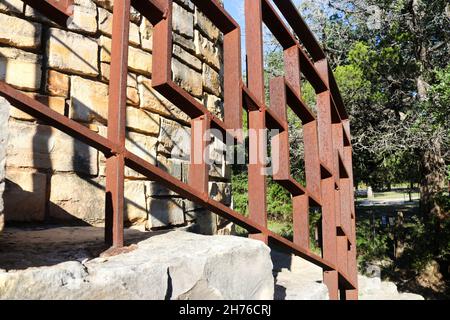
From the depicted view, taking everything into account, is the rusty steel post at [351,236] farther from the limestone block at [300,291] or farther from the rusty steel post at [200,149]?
the rusty steel post at [200,149]

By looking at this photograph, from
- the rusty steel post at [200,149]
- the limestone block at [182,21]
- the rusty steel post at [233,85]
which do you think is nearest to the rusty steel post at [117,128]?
the rusty steel post at [200,149]

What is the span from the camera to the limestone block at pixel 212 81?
9.05ft

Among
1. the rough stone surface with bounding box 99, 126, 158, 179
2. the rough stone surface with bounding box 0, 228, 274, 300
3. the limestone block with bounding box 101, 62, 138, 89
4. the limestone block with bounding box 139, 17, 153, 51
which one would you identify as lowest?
the rough stone surface with bounding box 0, 228, 274, 300

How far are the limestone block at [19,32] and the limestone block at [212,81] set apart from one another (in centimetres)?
109

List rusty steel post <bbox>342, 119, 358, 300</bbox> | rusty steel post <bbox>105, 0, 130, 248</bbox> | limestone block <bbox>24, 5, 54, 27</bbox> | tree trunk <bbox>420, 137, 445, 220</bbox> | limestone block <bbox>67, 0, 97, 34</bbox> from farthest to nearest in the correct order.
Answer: tree trunk <bbox>420, 137, 445, 220</bbox> → rusty steel post <bbox>342, 119, 358, 300</bbox> → limestone block <bbox>67, 0, 97, 34</bbox> → limestone block <bbox>24, 5, 54, 27</bbox> → rusty steel post <bbox>105, 0, 130, 248</bbox>

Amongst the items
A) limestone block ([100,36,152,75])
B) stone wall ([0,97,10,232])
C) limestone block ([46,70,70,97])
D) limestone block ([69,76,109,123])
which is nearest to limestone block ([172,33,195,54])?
limestone block ([100,36,152,75])

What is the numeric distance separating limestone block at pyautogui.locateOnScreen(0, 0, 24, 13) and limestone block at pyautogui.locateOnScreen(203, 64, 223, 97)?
3.80ft

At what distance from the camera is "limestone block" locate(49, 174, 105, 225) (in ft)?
5.93

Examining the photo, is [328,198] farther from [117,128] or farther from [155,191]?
[117,128]

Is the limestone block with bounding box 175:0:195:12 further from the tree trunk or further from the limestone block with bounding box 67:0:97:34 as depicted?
the tree trunk

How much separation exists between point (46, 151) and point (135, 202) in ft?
1.55

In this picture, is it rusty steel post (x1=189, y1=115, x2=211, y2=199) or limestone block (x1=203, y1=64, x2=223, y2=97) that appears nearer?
rusty steel post (x1=189, y1=115, x2=211, y2=199)

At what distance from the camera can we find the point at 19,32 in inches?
72.1
